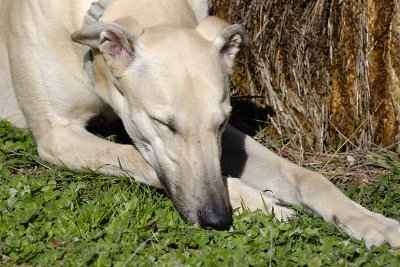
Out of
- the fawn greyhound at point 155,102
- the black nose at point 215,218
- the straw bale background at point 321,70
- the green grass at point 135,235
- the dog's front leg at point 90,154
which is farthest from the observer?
the straw bale background at point 321,70

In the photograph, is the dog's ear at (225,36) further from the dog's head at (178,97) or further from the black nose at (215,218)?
the black nose at (215,218)

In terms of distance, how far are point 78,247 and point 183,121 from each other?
781 millimetres

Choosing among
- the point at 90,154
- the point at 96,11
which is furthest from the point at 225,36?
the point at 90,154

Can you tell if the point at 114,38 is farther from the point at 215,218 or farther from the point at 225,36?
the point at 215,218

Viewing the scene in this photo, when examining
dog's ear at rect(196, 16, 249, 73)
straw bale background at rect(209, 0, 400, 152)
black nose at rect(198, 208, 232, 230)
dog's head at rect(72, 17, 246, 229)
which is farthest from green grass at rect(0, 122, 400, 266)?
straw bale background at rect(209, 0, 400, 152)

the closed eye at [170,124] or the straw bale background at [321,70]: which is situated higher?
the closed eye at [170,124]

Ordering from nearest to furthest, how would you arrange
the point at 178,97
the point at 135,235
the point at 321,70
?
1. the point at 135,235
2. the point at 178,97
3. the point at 321,70

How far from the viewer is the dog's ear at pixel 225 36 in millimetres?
4629

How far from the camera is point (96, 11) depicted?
190 inches

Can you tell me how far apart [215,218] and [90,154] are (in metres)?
1.16

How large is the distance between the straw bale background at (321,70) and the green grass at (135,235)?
117 centimetres

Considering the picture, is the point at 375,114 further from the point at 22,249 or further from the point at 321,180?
the point at 22,249

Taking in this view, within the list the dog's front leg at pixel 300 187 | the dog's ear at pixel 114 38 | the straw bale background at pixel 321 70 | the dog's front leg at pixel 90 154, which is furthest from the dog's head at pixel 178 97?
the straw bale background at pixel 321 70

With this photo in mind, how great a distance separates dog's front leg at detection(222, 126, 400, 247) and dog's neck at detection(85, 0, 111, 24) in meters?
1.12
